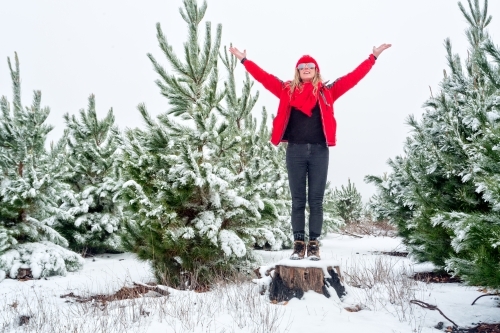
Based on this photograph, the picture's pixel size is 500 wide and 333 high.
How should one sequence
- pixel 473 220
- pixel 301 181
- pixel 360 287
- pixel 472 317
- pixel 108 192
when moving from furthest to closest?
pixel 108 192 < pixel 360 287 < pixel 301 181 < pixel 472 317 < pixel 473 220

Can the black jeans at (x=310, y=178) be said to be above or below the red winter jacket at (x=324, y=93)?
below

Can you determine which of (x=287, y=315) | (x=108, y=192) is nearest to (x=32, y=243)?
(x=108, y=192)

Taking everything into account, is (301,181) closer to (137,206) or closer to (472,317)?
(472,317)

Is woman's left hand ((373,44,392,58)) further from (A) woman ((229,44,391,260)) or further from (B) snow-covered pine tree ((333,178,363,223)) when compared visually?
(B) snow-covered pine tree ((333,178,363,223))

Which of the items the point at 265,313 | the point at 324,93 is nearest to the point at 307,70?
the point at 324,93

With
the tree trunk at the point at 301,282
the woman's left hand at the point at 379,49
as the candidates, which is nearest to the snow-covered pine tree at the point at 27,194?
the tree trunk at the point at 301,282

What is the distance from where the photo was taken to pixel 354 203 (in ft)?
53.9

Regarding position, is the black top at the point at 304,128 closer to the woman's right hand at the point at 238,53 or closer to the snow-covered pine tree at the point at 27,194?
the woman's right hand at the point at 238,53

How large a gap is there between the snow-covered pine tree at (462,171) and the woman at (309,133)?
1152 millimetres

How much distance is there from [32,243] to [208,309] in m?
4.81

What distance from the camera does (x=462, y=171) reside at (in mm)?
4938

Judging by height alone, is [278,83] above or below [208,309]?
above

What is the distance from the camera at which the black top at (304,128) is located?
433cm

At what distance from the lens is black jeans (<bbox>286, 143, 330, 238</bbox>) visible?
429 cm
